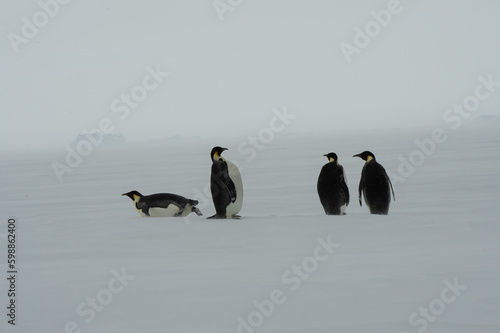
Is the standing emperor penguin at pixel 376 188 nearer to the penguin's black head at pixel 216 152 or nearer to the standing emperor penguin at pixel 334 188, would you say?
the standing emperor penguin at pixel 334 188

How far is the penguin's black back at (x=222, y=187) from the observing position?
7.64 m

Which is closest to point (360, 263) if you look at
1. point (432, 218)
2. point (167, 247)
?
point (167, 247)

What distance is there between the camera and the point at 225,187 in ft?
25.1

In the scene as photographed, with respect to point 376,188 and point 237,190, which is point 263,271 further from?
point 376,188

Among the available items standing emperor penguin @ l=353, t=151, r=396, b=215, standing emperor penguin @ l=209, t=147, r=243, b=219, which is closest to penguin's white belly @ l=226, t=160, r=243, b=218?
standing emperor penguin @ l=209, t=147, r=243, b=219

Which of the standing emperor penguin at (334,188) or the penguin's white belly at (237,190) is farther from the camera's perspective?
the standing emperor penguin at (334,188)

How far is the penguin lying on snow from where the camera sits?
7754mm

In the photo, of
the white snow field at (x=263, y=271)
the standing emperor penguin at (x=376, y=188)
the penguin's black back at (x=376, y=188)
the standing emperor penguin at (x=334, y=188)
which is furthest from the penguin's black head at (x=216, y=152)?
the penguin's black back at (x=376, y=188)

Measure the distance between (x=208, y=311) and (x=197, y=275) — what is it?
859mm

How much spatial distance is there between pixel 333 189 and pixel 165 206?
6.81ft

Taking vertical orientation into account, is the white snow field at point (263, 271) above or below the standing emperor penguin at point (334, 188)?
below

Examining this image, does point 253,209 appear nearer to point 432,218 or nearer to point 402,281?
point 432,218

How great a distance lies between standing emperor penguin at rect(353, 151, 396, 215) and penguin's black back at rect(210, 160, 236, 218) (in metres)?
1.67

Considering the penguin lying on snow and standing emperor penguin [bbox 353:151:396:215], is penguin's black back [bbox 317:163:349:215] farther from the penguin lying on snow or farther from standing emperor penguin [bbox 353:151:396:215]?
the penguin lying on snow
